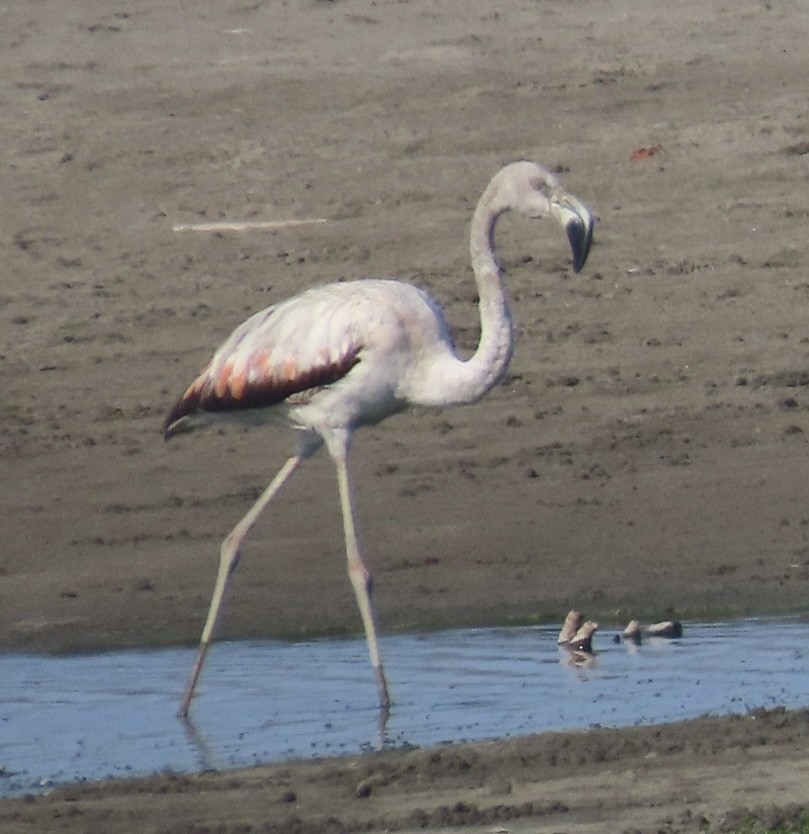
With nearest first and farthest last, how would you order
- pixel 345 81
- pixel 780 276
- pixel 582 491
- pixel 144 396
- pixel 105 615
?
pixel 105 615 < pixel 582 491 < pixel 144 396 < pixel 780 276 < pixel 345 81

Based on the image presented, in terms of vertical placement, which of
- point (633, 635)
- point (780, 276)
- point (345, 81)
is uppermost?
point (345, 81)

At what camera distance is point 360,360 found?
7438 millimetres

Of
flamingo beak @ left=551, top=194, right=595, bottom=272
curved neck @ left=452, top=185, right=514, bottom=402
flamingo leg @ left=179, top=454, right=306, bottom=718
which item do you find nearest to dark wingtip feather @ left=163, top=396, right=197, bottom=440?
flamingo leg @ left=179, top=454, right=306, bottom=718

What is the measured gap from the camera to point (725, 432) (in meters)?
10.0

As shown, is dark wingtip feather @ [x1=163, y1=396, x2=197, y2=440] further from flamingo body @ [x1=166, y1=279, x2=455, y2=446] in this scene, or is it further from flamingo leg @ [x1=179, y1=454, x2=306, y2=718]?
flamingo leg @ [x1=179, y1=454, x2=306, y2=718]

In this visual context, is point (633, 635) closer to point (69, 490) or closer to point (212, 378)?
point (212, 378)

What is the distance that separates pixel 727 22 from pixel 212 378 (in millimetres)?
8261

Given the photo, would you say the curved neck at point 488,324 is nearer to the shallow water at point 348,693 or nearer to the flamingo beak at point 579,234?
the flamingo beak at point 579,234

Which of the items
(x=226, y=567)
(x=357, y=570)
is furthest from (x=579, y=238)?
(x=226, y=567)

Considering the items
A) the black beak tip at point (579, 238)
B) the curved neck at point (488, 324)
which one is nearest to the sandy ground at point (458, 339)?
the curved neck at point (488, 324)

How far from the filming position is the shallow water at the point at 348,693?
21.8 ft

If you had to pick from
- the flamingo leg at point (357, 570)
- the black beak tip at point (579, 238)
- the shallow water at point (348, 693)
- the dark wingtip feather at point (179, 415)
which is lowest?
the shallow water at point (348, 693)

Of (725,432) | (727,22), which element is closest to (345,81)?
(727,22)

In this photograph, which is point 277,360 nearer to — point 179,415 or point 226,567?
point 179,415
